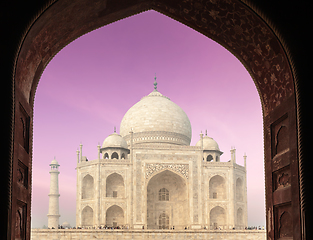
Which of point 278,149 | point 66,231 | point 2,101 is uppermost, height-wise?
point 2,101

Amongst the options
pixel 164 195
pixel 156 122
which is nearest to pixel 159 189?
pixel 164 195

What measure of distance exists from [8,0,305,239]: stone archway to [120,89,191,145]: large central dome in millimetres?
23931

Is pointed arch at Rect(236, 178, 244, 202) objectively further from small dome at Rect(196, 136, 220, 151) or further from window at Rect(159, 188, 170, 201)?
window at Rect(159, 188, 170, 201)

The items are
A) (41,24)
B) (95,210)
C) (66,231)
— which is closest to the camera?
(41,24)

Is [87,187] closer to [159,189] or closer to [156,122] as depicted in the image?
[159,189]

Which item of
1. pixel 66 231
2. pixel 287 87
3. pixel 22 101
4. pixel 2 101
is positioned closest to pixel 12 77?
pixel 2 101

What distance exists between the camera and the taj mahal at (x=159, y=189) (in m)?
25.5

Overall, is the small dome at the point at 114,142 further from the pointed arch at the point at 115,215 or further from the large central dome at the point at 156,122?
the pointed arch at the point at 115,215

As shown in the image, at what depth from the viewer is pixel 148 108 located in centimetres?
3064

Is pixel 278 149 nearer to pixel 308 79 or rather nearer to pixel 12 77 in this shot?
pixel 308 79

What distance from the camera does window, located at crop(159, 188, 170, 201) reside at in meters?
27.1

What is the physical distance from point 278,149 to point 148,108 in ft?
84.2

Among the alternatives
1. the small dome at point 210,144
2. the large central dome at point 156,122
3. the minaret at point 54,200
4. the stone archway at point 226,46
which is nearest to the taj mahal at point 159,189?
the small dome at point 210,144

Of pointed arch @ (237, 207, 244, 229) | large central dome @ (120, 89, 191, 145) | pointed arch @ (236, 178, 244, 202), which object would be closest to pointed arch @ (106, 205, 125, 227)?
large central dome @ (120, 89, 191, 145)
